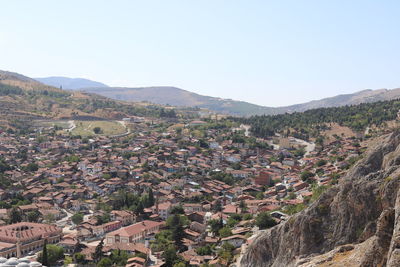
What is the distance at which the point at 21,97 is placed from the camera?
392 ft

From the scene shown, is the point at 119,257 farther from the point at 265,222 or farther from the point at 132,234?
the point at 265,222

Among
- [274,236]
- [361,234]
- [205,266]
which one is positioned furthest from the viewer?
[205,266]

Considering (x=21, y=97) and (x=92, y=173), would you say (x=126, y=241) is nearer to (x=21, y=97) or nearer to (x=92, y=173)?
(x=92, y=173)

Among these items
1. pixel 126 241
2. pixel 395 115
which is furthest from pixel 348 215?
pixel 395 115

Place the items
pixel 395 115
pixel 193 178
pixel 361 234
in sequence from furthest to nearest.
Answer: pixel 395 115
pixel 193 178
pixel 361 234

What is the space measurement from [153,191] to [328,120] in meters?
48.4

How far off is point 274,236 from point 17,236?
24345mm

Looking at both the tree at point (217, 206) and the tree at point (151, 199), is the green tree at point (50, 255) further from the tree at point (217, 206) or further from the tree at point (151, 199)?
the tree at point (217, 206)

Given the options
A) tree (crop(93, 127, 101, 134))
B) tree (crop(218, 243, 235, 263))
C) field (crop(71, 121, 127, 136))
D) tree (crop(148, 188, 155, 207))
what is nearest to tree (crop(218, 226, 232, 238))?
tree (crop(218, 243, 235, 263))

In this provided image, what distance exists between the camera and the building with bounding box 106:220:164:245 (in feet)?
115

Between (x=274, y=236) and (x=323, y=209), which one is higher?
(x=323, y=209)

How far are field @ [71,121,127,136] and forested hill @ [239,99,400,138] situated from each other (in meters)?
29.4

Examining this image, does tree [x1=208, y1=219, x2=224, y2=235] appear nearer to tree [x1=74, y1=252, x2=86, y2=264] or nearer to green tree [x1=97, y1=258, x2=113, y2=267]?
→ green tree [x1=97, y1=258, x2=113, y2=267]

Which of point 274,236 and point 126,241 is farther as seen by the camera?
point 126,241
